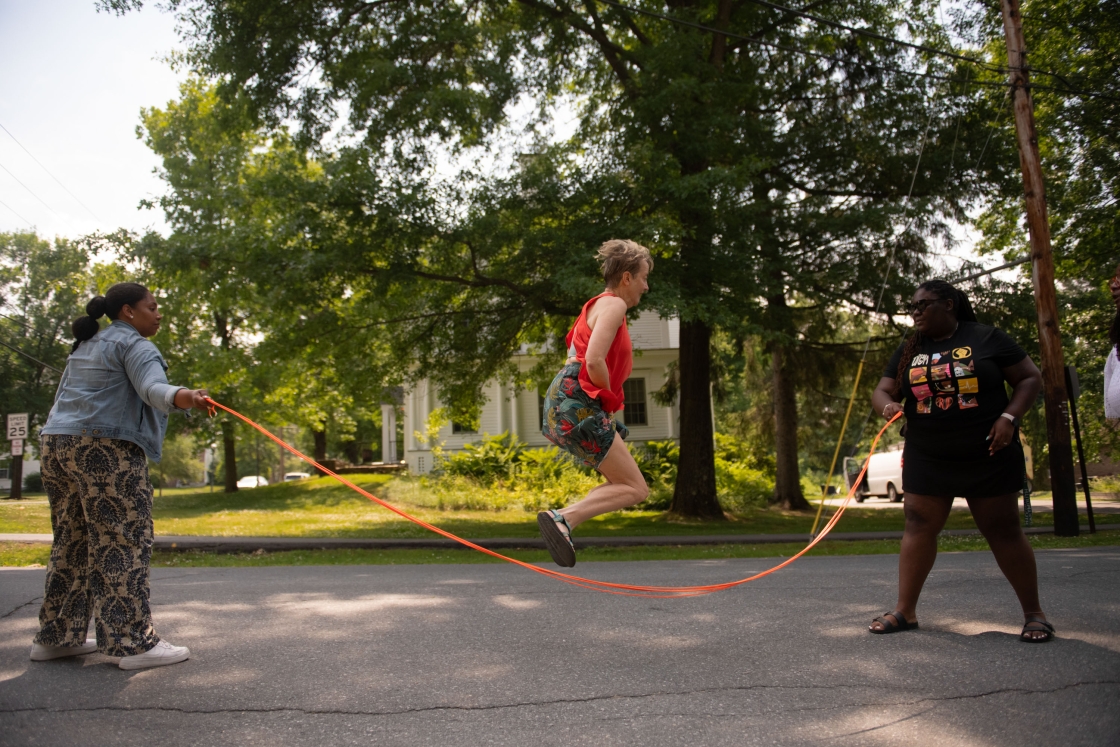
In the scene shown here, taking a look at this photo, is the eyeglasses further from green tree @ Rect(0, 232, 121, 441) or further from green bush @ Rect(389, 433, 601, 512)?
green tree @ Rect(0, 232, 121, 441)

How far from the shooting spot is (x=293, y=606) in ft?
20.2

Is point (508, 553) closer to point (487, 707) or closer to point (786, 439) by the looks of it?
point (487, 707)

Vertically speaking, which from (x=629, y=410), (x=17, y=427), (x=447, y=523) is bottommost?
(x=447, y=523)

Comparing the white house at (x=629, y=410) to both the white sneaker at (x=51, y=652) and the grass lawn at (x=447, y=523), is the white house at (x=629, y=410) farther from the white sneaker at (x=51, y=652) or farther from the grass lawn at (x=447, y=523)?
the white sneaker at (x=51, y=652)

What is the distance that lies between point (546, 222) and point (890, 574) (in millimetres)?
9462

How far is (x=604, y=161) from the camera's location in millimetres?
15234

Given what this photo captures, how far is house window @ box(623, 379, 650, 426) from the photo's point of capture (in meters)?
33.5

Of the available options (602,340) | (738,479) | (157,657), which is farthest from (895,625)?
(738,479)

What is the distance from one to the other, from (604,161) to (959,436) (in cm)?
1145

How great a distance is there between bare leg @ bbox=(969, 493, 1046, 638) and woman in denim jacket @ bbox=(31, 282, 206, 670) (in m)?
4.30

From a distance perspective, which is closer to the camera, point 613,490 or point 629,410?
point 613,490

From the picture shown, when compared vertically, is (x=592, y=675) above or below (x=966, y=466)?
below

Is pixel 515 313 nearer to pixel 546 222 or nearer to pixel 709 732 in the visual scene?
pixel 546 222

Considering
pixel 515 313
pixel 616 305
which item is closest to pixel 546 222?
pixel 515 313
